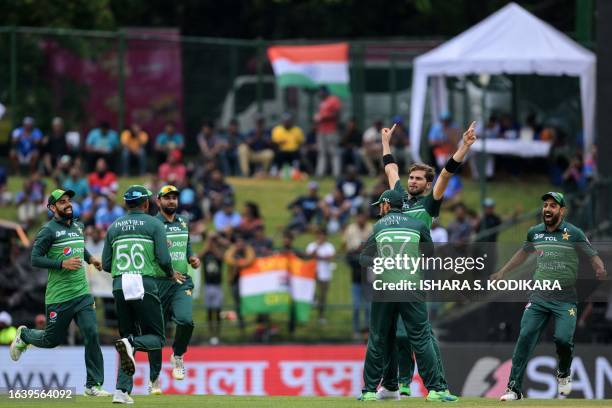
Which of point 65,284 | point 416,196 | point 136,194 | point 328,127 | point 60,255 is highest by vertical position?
point 136,194

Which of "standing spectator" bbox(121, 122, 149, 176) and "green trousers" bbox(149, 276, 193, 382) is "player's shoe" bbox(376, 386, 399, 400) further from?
"standing spectator" bbox(121, 122, 149, 176)

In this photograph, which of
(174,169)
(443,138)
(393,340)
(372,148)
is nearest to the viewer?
(393,340)

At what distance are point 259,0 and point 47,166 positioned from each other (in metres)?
15.8

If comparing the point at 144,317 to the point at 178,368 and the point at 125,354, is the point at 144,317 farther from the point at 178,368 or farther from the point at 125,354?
the point at 178,368

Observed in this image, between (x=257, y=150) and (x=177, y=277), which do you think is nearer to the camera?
(x=177, y=277)

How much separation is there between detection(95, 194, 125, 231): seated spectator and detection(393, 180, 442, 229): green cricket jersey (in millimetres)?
12443

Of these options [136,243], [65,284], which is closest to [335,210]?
[65,284]

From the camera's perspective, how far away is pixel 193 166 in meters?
34.2

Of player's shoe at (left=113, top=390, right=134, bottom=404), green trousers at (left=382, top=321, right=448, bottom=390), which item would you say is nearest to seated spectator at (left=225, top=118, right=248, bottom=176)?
green trousers at (left=382, top=321, right=448, bottom=390)

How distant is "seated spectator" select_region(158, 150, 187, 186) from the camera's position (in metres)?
32.8

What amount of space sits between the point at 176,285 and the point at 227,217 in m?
12.6

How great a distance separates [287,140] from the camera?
3503cm

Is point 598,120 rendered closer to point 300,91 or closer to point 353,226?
point 353,226

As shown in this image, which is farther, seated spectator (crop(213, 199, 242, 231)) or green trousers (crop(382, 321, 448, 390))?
seated spectator (crop(213, 199, 242, 231))
